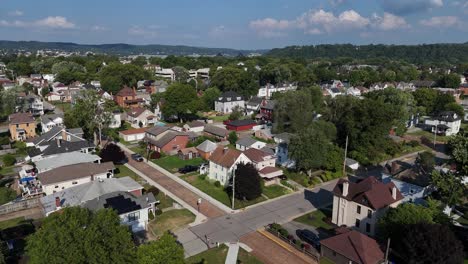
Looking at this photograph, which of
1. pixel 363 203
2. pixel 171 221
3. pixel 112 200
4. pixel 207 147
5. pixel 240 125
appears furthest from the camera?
pixel 240 125

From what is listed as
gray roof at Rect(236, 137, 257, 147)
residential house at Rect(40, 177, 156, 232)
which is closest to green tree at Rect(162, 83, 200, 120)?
gray roof at Rect(236, 137, 257, 147)

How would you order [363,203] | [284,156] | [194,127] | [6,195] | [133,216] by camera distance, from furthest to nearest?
[194,127] < [284,156] < [6,195] < [363,203] < [133,216]

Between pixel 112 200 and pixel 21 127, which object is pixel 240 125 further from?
pixel 112 200

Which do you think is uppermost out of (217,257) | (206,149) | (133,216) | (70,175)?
(206,149)

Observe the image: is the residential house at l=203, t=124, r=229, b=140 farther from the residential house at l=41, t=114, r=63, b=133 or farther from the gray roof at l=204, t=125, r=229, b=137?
the residential house at l=41, t=114, r=63, b=133

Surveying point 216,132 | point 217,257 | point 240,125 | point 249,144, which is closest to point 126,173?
point 249,144

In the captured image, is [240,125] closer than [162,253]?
No

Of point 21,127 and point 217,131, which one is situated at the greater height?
point 21,127
